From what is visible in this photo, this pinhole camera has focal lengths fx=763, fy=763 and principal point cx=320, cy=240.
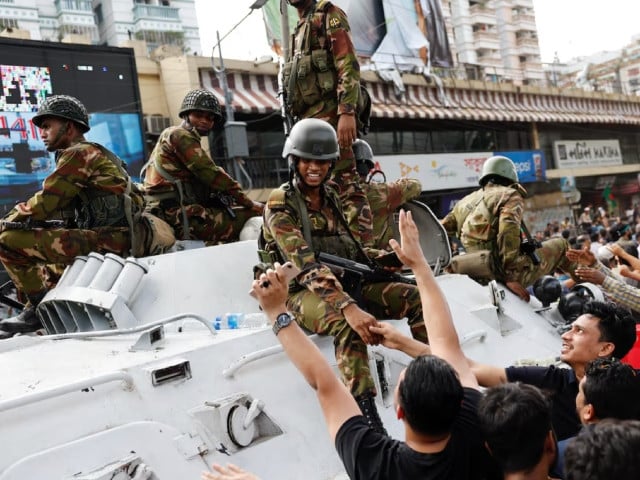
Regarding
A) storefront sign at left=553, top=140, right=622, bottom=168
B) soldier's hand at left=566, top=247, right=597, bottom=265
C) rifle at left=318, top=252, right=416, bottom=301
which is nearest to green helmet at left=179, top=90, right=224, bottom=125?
rifle at left=318, top=252, right=416, bottom=301

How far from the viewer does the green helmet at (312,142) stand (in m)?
3.79

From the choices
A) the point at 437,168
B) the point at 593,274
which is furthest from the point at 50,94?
the point at 593,274

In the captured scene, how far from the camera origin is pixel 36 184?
44.8 feet

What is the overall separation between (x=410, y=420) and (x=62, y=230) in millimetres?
3106

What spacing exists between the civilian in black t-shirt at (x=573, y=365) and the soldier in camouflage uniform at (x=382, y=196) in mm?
2261

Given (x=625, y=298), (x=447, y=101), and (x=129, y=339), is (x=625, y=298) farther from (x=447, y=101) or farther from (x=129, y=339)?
(x=447, y=101)

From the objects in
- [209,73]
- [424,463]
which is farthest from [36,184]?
[424,463]

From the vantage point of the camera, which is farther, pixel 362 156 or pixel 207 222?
pixel 362 156

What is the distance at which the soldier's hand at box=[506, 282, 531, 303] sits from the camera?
550 cm

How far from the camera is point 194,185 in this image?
5.39 metres

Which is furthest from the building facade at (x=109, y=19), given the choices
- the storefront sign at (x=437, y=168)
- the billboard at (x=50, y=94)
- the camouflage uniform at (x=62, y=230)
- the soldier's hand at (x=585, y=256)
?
the soldier's hand at (x=585, y=256)

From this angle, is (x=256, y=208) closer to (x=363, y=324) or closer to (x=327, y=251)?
(x=327, y=251)

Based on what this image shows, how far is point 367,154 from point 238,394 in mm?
2974

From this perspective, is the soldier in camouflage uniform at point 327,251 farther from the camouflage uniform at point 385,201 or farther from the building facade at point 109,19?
the building facade at point 109,19
